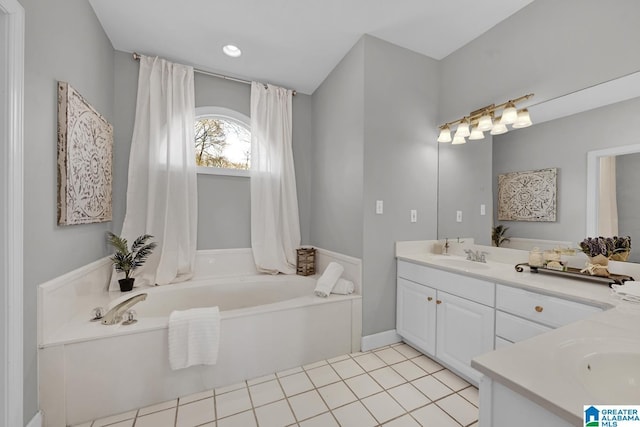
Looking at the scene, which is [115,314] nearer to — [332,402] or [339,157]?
[332,402]

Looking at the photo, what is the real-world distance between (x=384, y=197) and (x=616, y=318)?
156 cm

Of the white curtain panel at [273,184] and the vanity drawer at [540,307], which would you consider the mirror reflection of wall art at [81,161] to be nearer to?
the white curtain panel at [273,184]

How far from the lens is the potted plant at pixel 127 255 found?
224cm

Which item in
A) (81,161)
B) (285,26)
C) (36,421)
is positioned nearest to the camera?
(36,421)

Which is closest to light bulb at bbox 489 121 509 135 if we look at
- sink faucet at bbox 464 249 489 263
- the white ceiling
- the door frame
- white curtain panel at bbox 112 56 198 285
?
the white ceiling

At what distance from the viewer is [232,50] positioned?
7.97 ft

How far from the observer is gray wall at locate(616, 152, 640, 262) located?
1.42m

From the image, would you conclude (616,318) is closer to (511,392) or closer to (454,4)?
(511,392)

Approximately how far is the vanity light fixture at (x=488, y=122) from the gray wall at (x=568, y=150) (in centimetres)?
13

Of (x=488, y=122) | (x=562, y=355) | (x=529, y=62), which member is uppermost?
(x=529, y=62)

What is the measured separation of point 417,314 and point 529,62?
209 cm

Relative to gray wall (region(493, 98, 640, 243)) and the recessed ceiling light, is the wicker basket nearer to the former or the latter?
gray wall (region(493, 98, 640, 243))

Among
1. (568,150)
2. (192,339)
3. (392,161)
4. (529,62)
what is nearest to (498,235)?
(568,150)

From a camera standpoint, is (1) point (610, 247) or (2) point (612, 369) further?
(1) point (610, 247)
